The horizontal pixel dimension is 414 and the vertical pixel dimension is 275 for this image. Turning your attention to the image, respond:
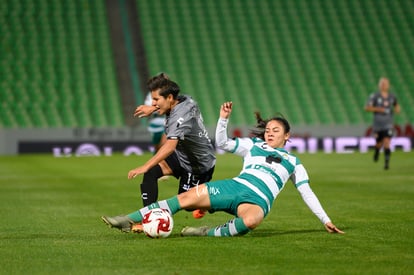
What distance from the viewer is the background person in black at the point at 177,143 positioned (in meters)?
9.28

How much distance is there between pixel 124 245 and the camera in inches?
327

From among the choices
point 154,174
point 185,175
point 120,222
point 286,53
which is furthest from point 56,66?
point 120,222

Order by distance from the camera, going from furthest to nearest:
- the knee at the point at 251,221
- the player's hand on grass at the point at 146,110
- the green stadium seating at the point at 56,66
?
the green stadium seating at the point at 56,66, the player's hand on grass at the point at 146,110, the knee at the point at 251,221

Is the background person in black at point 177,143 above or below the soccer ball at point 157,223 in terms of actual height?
above

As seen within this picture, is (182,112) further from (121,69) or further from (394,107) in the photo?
(121,69)

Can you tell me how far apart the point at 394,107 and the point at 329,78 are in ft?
39.5

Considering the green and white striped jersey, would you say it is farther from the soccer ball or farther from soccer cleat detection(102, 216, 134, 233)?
soccer cleat detection(102, 216, 134, 233)

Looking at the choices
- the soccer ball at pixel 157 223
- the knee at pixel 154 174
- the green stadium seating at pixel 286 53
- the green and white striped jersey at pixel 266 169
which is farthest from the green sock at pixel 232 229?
the green stadium seating at pixel 286 53

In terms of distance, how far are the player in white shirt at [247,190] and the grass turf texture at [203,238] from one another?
7.3 inches

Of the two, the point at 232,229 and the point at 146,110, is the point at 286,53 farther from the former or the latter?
the point at 232,229

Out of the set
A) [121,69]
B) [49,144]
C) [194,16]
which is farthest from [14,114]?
[194,16]

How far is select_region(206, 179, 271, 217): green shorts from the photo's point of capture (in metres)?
8.75

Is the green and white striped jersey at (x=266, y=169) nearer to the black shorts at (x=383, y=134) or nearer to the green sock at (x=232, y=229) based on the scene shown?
the green sock at (x=232, y=229)

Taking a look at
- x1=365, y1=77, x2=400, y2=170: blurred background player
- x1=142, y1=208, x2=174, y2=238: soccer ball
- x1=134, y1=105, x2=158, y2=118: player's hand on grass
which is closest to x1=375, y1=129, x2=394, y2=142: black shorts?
x1=365, y1=77, x2=400, y2=170: blurred background player
